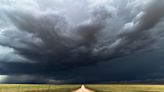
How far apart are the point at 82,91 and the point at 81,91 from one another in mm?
252

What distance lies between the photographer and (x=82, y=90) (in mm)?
51344

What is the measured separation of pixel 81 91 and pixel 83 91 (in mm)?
412

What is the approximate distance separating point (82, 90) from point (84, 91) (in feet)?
2.78

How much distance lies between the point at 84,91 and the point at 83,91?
0.67 ft

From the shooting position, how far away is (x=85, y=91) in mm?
50562

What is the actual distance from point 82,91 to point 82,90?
66cm

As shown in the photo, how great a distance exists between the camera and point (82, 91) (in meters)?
50.7

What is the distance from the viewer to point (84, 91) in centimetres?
5059

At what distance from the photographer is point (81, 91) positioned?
50.5 m

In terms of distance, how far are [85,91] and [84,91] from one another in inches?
7.8

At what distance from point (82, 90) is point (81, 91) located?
838mm

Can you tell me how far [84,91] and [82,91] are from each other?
1.32 ft
